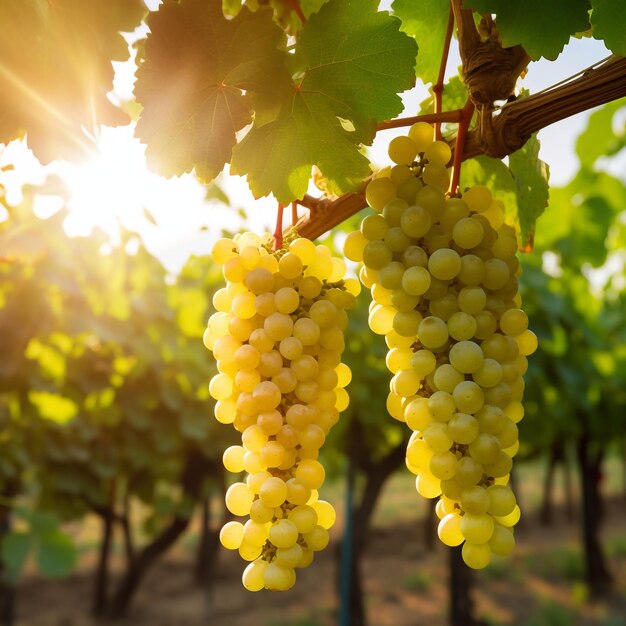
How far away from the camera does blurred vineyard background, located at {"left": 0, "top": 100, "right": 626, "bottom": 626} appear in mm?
3867

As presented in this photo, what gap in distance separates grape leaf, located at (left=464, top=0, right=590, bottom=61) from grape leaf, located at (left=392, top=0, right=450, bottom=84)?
219 millimetres

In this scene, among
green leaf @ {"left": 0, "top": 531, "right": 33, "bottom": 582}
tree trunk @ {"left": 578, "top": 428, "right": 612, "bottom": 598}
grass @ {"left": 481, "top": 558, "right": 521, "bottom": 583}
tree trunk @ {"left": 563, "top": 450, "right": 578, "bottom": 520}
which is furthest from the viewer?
tree trunk @ {"left": 563, "top": 450, "right": 578, "bottom": 520}

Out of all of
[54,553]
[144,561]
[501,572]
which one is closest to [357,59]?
[54,553]

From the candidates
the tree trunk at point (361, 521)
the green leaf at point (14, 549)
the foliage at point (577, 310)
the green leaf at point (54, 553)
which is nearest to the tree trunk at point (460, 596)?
the tree trunk at point (361, 521)

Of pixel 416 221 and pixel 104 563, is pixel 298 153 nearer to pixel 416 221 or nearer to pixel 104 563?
pixel 416 221

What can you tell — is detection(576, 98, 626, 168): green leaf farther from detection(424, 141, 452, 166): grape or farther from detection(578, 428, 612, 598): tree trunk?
detection(578, 428, 612, 598): tree trunk

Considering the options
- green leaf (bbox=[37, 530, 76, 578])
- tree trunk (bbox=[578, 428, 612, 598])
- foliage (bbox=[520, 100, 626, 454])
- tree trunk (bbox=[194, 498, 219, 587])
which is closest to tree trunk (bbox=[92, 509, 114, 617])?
tree trunk (bbox=[194, 498, 219, 587])

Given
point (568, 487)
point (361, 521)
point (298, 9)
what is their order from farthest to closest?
point (568, 487)
point (361, 521)
point (298, 9)

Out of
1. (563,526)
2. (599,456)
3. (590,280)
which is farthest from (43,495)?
(563,526)

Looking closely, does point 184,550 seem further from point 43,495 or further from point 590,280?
point 590,280

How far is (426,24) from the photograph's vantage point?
0.91 m

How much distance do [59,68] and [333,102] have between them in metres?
0.33

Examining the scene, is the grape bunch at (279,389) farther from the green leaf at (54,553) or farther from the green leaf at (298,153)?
the green leaf at (54,553)

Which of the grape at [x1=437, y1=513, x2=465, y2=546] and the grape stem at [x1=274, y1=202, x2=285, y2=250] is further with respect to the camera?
the grape stem at [x1=274, y1=202, x2=285, y2=250]
